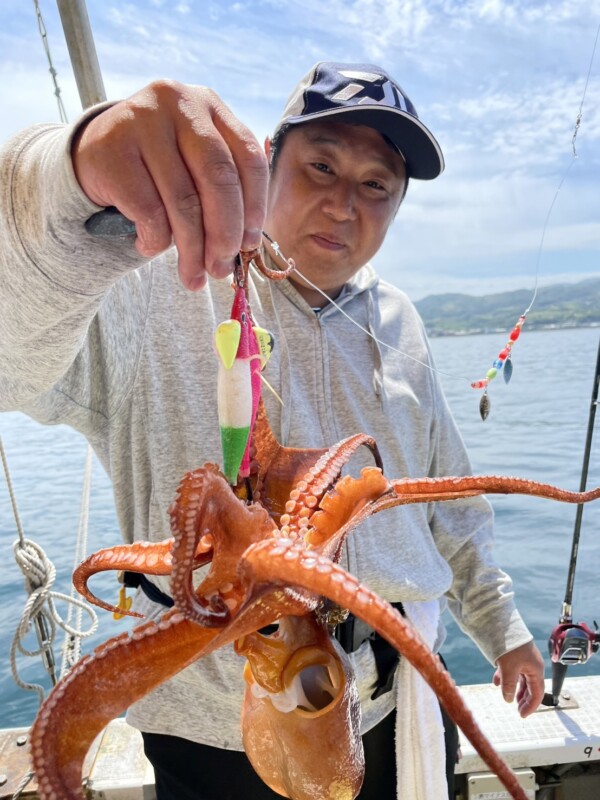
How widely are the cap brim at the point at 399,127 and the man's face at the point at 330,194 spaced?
0.05 m

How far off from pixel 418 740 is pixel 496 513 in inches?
281

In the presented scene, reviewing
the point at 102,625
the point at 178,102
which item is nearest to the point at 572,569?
the point at 178,102

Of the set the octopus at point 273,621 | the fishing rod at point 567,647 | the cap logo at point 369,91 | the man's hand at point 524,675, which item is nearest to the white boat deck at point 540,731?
the fishing rod at point 567,647

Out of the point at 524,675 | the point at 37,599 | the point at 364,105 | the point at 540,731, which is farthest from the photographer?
the point at 540,731

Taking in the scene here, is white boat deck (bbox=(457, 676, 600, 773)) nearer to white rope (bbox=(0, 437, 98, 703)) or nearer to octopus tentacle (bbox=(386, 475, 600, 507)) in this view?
white rope (bbox=(0, 437, 98, 703))

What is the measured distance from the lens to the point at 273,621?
2.57 feet

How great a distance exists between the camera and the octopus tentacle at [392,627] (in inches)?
20.5

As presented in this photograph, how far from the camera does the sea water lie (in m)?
5.82

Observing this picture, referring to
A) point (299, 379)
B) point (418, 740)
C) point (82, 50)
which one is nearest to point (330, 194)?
point (299, 379)

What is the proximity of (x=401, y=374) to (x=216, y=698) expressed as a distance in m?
1.34

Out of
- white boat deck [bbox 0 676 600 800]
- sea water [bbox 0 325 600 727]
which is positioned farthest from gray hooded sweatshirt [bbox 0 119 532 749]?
white boat deck [bbox 0 676 600 800]

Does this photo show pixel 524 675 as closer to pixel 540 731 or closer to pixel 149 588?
pixel 540 731

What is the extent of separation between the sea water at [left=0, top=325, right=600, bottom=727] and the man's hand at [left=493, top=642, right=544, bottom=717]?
116 cm

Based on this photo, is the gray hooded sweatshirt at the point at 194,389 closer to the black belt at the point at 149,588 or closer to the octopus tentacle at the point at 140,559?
the black belt at the point at 149,588
